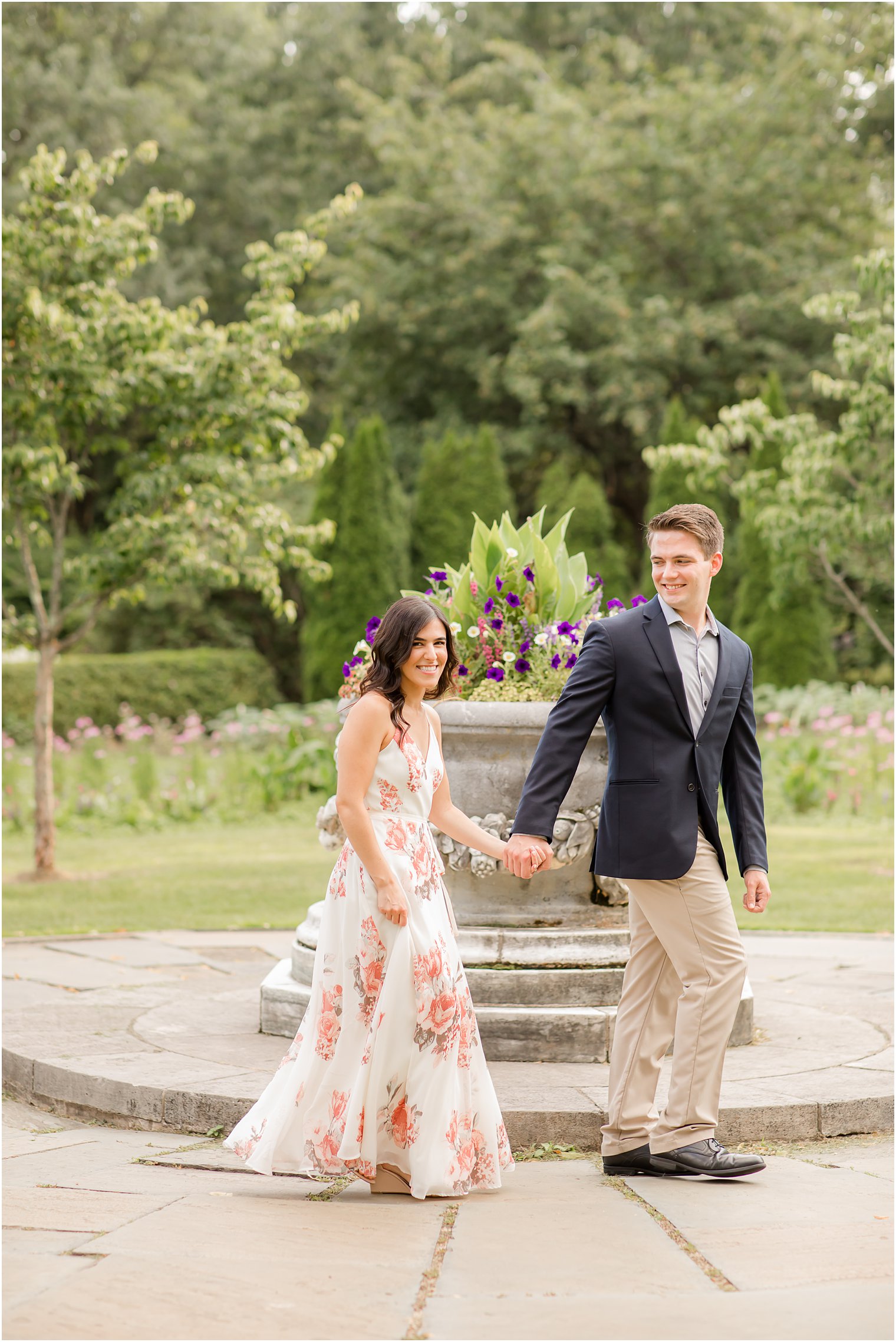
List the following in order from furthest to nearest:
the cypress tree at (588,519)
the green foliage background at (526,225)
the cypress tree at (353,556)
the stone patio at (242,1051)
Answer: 1. the green foliage background at (526,225)
2. the cypress tree at (588,519)
3. the cypress tree at (353,556)
4. the stone patio at (242,1051)

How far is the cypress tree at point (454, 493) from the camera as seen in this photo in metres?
20.7

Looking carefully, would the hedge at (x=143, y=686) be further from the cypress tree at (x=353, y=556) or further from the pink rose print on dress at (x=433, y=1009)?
the pink rose print on dress at (x=433, y=1009)

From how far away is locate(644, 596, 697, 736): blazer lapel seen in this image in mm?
3857

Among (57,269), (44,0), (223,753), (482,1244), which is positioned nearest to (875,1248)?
(482,1244)

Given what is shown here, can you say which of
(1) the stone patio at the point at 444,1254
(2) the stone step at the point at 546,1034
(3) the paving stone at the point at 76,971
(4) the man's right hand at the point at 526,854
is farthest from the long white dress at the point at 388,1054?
(3) the paving stone at the point at 76,971

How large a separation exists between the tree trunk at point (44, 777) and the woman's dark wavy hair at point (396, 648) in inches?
Answer: 268

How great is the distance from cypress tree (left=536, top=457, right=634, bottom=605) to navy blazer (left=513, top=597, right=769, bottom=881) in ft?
54.7

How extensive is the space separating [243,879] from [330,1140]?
665cm

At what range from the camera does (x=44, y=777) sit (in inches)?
400

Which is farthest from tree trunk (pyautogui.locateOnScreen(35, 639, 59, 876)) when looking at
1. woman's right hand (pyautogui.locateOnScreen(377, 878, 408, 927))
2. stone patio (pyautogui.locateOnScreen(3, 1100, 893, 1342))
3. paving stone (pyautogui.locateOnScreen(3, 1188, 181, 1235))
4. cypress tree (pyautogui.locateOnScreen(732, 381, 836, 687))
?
cypress tree (pyautogui.locateOnScreen(732, 381, 836, 687))

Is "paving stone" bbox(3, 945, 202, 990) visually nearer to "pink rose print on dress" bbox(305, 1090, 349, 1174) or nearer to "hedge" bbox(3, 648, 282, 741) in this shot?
"pink rose print on dress" bbox(305, 1090, 349, 1174)

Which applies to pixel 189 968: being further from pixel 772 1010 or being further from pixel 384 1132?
pixel 384 1132

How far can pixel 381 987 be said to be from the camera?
12.2 feet

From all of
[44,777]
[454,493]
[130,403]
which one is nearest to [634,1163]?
[44,777]
